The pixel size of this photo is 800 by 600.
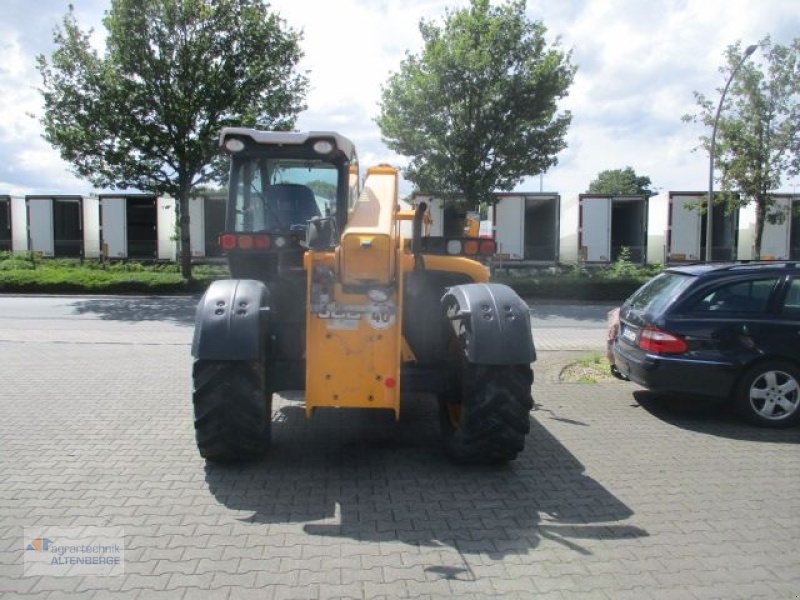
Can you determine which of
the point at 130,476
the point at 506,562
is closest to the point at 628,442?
the point at 506,562

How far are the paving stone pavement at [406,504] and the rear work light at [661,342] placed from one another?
73 centimetres

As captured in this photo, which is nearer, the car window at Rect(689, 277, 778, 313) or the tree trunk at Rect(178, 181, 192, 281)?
the car window at Rect(689, 277, 778, 313)

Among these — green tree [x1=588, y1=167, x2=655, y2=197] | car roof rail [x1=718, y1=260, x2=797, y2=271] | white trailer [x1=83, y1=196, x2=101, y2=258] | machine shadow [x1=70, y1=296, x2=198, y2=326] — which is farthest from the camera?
green tree [x1=588, y1=167, x2=655, y2=197]

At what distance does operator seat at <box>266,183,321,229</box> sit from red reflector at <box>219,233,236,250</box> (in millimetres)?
674

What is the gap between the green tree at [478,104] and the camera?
70.2 feet

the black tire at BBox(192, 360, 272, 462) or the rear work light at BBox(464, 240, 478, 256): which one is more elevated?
the rear work light at BBox(464, 240, 478, 256)

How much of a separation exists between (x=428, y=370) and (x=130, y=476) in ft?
7.59

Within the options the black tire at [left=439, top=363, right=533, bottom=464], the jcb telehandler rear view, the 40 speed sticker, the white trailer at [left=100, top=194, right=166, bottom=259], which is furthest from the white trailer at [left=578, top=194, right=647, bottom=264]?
the 40 speed sticker

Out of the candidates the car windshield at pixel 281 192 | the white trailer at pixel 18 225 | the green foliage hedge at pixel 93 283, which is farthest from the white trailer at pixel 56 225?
the car windshield at pixel 281 192

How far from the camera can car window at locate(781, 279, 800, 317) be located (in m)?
6.41

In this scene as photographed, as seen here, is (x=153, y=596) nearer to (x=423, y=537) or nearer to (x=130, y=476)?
(x=423, y=537)

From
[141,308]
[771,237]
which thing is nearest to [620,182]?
[771,237]

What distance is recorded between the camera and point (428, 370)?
5.04 meters

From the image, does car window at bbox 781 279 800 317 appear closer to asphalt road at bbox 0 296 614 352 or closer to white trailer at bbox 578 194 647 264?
asphalt road at bbox 0 296 614 352
